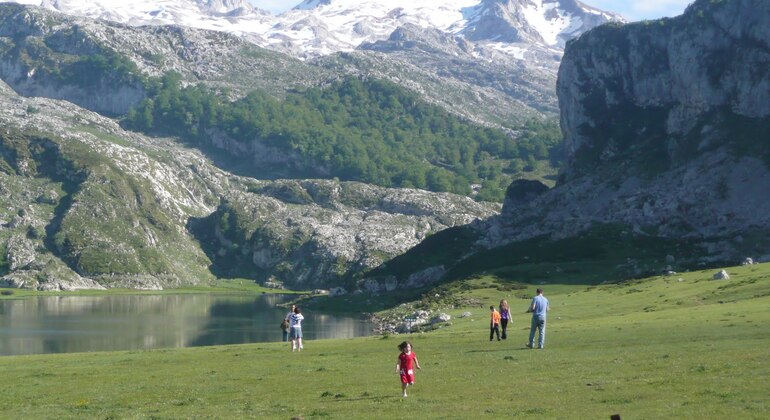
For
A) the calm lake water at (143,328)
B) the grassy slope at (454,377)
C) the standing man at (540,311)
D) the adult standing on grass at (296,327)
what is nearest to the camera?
the grassy slope at (454,377)

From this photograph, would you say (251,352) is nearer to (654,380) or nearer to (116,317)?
(654,380)

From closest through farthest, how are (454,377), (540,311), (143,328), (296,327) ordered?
(454,377), (540,311), (296,327), (143,328)

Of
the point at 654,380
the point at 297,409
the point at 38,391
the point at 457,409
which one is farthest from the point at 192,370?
the point at 654,380

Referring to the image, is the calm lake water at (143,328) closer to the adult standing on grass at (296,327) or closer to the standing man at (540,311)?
the adult standing on grass at (296,327)

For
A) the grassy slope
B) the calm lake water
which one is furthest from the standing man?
the calm lake water

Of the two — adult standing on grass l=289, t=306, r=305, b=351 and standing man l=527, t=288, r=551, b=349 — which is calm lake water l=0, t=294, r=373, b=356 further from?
standing man l=527, t=288, r=551, b=349

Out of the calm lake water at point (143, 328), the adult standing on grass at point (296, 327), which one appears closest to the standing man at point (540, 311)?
the adult standing on grass at point (296, 327)

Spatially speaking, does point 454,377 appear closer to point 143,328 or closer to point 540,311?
point 540,311

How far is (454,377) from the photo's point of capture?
48719 mm

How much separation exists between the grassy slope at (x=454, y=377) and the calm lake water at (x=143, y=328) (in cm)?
4078

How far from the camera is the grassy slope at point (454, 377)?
125 feet

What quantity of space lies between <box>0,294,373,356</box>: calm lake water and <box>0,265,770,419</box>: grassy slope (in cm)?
4078

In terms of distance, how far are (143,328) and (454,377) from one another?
104229mm

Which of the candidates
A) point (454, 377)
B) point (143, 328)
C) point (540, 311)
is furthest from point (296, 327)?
point (143, 328)
